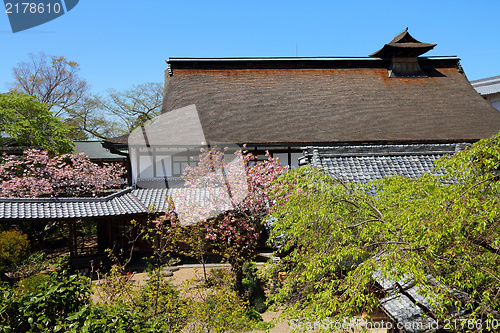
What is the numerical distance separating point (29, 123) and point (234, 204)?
13.6m

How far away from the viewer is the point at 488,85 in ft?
113

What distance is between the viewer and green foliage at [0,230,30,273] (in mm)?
13078

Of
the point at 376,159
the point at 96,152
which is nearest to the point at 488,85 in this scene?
the point at 376,159

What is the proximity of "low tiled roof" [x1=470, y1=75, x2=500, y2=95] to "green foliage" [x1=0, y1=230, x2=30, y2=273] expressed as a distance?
3729 cm

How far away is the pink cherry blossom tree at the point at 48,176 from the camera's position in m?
17.5

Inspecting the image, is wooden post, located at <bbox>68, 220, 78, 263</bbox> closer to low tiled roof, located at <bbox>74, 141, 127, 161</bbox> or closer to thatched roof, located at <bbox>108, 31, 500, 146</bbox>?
thatched roof, located at <bbox>108, 31, 500, 146</bbox>

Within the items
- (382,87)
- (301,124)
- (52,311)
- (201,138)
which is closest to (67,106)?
(201,138)

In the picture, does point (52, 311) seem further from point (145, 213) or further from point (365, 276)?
point (145, 213)

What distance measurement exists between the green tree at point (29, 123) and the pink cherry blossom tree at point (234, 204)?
420 inches

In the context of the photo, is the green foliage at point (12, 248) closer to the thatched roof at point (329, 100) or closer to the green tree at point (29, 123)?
the green tree at point (29, 123)

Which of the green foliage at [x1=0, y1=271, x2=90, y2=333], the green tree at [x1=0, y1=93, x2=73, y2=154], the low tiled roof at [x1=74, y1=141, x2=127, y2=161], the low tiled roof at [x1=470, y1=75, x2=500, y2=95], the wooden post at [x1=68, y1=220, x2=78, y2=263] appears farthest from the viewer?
the low tiled roof at [x1=470, y1=75, x2=500, y2=95]

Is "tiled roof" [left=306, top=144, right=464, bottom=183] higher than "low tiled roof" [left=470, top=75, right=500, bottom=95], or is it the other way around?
"low tiled roof" [left=470, top=75, right=500, bottom=95]

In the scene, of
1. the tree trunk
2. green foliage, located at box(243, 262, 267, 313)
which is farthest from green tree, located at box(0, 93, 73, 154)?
green foliage, located at box(243, 262, 267, 313)

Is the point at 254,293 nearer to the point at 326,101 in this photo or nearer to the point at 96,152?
the point at 326,101
